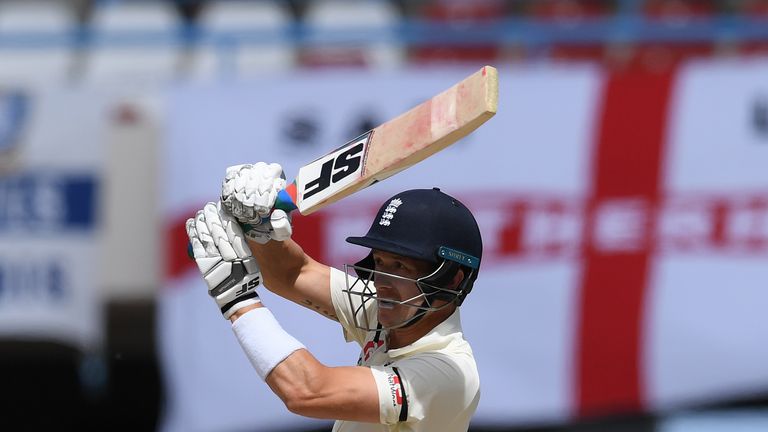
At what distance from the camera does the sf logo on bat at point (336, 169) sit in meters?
2.78

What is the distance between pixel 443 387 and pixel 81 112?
14.8 feet

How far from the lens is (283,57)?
307 inches

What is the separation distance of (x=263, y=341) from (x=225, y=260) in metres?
0.19

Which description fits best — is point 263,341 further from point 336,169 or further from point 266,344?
point 336,169

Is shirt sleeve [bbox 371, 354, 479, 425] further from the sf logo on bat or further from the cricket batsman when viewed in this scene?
the sf logo on bat

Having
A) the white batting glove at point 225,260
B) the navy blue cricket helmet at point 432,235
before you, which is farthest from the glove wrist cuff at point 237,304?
the navy blue cricket helmet at point 432,235

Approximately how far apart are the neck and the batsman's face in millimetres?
72

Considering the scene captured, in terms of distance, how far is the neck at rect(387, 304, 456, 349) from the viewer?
2838 millimetres

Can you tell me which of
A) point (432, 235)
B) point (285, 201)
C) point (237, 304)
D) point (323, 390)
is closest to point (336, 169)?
point (285, 201)

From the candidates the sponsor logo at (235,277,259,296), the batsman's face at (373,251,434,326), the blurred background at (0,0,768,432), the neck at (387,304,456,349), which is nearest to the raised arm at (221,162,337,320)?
the sponsor logo at (235,277,259,296)

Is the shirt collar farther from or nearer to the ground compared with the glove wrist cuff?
nearer to the ground

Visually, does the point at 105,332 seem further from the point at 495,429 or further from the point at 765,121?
the point at 765,121

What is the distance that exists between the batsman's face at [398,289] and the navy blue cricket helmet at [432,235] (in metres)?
0.04

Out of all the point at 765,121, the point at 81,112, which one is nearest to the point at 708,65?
the point at 765,121
